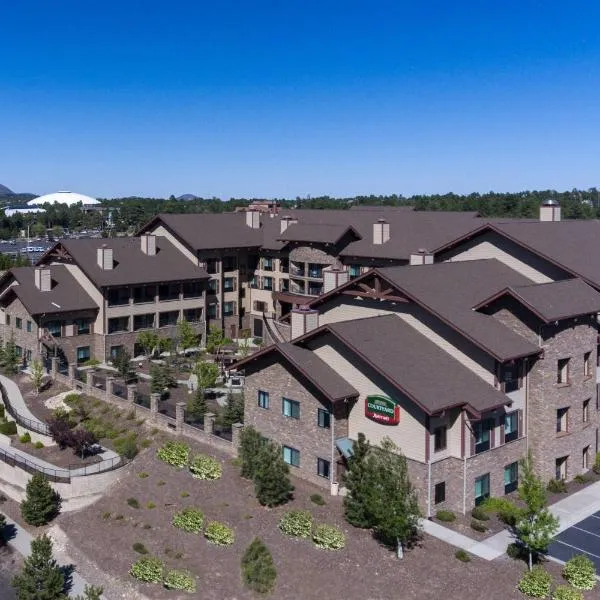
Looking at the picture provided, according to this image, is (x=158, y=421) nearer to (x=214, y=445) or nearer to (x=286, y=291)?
(x=214, y=445)

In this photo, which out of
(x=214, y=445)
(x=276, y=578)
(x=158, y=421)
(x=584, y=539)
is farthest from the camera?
(x=158, y=421)

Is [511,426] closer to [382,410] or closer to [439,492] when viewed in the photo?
[439,492]

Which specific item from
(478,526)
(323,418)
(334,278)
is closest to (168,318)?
(334,278)

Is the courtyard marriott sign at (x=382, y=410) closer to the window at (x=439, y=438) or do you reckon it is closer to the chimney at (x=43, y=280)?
the window at (x=439, y=438)

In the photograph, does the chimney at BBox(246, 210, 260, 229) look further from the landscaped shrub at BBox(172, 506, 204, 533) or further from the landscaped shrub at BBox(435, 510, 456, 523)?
the landscaped shrub at BBox(435, 510, 456, 523)

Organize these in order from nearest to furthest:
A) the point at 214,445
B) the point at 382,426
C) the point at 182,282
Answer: the point at 382,426 < the point at 214,445 < the point at 182,282

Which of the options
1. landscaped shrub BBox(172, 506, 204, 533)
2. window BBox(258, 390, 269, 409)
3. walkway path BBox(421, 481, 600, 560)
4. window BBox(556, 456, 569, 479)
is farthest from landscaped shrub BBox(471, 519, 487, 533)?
landscaped shrub BBox(172, 506, 204, 533)

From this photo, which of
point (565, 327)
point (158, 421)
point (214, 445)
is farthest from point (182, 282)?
point (565, 327)
